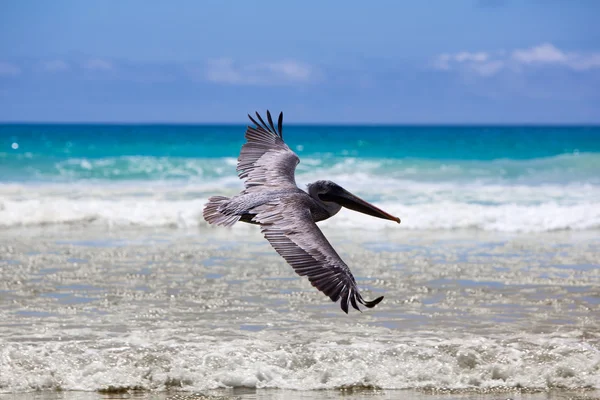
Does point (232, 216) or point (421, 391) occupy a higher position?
point (232, 216)

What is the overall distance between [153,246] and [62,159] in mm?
Answer: 21231

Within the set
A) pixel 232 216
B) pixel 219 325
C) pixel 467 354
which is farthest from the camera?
pixel 219 325

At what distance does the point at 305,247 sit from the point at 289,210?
0.44 metres

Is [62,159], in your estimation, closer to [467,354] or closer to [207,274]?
[207,274]

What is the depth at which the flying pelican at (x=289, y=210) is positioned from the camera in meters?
4.59

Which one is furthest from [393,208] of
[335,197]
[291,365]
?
[335,197]

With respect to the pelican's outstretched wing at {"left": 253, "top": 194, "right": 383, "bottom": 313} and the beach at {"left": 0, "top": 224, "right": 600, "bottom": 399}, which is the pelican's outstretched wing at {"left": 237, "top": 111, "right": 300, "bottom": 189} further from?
the beach at {"left": 0, "top": 224, "right": 600, "bottom": 399}

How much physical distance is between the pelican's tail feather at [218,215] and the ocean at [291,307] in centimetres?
122

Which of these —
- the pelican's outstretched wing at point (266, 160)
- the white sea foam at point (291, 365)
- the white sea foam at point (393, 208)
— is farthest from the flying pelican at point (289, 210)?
the white sea foam at point (393, 208)

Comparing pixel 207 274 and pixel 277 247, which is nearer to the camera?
pixel 277 247

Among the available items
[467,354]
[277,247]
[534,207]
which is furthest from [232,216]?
[534,207]

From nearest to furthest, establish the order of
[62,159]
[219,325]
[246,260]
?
1. [219,325]
2. [246,260]
3. [62,159]

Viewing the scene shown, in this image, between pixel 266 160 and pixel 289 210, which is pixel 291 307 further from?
pixel 289 210

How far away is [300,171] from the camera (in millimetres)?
29234
